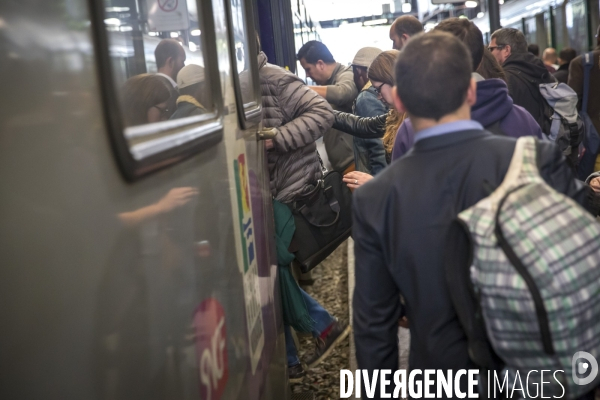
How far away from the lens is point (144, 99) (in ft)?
4.43

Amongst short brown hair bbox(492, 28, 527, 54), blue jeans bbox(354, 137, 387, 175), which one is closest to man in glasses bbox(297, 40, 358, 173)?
blue jeans bbox(354, 137, 387, 175)

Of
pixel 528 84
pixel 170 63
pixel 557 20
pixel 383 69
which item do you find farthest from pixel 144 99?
pixel 557 20

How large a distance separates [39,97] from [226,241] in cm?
121

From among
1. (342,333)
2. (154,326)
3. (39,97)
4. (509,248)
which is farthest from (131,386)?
(342,333)

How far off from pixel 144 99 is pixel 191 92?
507 millimetres

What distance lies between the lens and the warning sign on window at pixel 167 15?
150 centimetres

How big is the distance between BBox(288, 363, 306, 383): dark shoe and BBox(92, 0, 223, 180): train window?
2.32m

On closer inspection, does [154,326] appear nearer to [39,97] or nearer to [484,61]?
[39,97]

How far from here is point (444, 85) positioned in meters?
1.69

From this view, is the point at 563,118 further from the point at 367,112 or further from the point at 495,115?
the point at 495,115

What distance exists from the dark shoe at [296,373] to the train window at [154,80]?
2325 mm

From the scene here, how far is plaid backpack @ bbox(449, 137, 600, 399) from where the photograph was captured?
1454 millimetres

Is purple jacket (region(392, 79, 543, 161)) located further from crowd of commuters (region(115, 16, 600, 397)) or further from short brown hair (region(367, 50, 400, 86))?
short brown hair (region(367, 50, 400, 86))

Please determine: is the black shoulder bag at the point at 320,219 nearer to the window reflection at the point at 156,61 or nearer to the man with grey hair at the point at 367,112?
the man with grey hair at the point at 367,112
